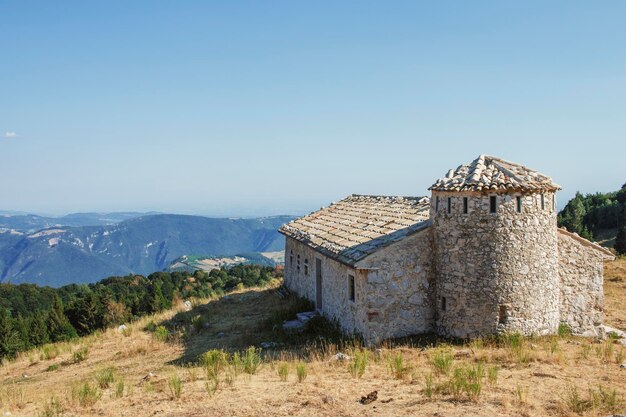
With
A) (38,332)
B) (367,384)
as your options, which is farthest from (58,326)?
(367,384)

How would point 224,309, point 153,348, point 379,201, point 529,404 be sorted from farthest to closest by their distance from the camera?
point 224,309, point 379,201, point 153,348, point 529,404

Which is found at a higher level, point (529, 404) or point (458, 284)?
point (458, 284)

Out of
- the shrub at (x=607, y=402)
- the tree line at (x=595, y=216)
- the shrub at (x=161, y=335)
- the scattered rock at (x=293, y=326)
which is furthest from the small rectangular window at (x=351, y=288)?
the tree line at (x=595, y=216)

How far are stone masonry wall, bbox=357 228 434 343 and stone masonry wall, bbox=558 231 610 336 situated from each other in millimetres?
4429

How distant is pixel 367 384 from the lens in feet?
32.6

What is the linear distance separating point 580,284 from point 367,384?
8965 mm

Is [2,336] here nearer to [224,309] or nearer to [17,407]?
[224,309]

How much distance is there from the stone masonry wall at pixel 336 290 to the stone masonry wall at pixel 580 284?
21.1ft

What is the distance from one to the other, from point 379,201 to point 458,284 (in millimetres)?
8654

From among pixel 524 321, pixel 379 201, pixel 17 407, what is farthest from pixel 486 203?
pixel 17 407

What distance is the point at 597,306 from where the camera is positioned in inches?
592

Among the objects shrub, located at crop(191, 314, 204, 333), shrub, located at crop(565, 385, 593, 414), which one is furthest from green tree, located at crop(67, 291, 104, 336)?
shrub, located at crop(565, 385, 593, 414)

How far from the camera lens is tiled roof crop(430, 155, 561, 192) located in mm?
12773

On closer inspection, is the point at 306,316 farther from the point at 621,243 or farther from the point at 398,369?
the point at 621,243
